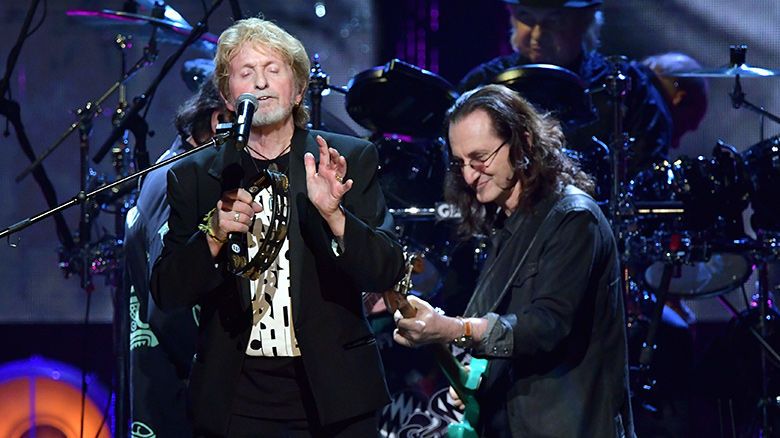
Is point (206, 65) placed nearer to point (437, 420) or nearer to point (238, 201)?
point (437, 420)


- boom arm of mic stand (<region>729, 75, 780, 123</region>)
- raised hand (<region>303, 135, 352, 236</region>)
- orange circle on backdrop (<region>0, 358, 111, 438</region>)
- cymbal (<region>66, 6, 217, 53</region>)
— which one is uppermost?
cymbal (<region>66, 6, 217, 53</region>)

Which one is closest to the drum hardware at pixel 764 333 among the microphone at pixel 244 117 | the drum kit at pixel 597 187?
the drum kit at pixel 597 187

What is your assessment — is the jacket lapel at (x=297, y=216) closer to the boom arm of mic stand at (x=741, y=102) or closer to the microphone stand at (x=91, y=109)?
the microphone stand at (x=91, y=109)

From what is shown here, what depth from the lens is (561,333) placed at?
3238mm

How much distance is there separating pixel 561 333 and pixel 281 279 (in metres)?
0.84

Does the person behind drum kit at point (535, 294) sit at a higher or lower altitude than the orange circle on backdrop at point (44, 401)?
higher

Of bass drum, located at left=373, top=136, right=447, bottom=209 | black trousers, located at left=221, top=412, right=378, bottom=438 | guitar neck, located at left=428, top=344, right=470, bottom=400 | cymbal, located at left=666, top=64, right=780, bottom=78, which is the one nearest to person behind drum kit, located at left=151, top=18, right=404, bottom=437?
A: black trousers, located at left=221, top=412, right=378, bottom=438

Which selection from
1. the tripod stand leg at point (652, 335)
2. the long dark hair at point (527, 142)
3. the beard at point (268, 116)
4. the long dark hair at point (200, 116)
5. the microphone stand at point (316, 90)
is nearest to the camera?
the beard at point (268, 116)

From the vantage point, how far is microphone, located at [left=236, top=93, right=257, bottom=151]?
2695mm

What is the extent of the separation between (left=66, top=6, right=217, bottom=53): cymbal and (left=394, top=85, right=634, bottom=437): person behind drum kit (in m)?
3.16

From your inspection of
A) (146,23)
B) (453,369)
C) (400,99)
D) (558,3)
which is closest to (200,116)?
(453,369)

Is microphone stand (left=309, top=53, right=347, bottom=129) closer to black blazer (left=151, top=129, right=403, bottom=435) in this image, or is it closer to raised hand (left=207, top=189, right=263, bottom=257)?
black blazer (left=151, top=129, right=403, bottom=435)

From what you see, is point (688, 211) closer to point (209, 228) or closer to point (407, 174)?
point (407, 174)

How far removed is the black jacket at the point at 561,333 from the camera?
324 cm
